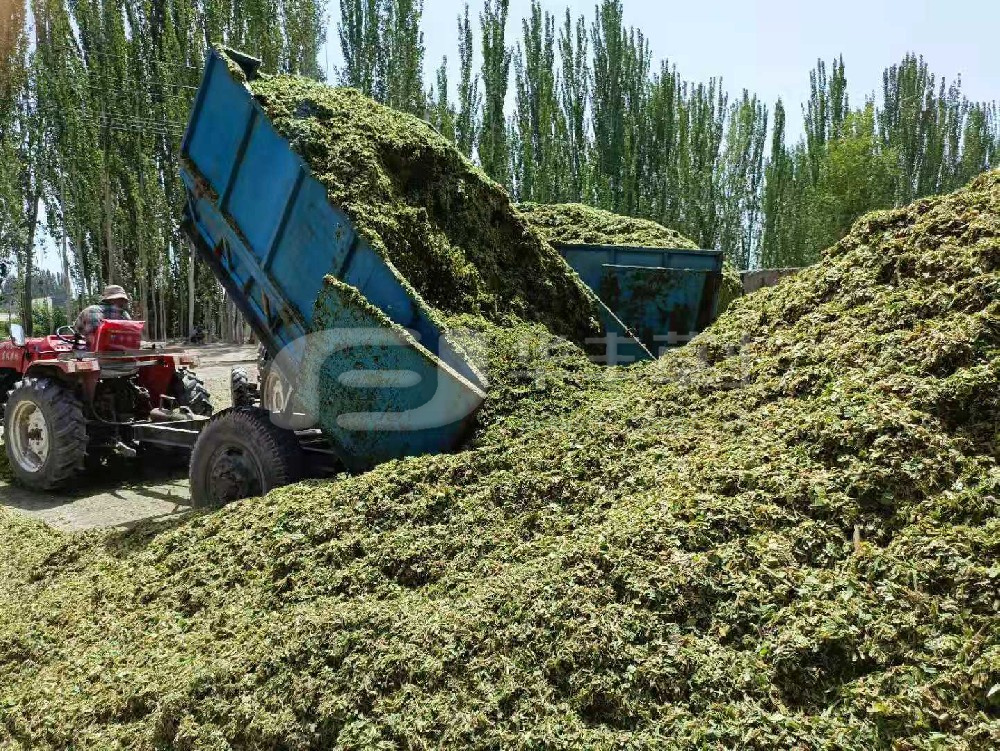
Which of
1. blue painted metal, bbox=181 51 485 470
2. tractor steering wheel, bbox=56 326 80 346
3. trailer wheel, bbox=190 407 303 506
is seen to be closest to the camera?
blue painted metal, bbox=181 51 485 470

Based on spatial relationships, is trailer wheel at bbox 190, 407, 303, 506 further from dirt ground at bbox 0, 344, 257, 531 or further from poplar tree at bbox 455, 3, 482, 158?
poplar tree at bbox 455, 3, 482, 158

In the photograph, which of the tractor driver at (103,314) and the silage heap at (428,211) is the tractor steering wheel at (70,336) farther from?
the silage heap at (428,211)

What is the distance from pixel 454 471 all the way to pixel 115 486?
468 cm

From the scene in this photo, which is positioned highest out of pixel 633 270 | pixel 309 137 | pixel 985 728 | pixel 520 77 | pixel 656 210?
pixel 520 77

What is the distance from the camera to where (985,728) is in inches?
75.3

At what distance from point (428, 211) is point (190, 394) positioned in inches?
153

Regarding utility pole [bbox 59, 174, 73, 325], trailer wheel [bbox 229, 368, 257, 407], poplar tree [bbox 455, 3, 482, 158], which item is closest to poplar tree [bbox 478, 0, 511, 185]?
poplar tree [bbox 455, 3, 482, 158]

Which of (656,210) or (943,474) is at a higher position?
(656,210)

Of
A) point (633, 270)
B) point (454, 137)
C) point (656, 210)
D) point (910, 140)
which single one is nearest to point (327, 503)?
point (633, 270)

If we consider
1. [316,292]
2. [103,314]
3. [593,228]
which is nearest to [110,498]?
[103,314]

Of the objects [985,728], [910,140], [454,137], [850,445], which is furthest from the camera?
[910,140]

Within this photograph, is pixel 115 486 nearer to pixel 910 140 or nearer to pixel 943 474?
pixel 943 474

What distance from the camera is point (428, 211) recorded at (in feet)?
16.4

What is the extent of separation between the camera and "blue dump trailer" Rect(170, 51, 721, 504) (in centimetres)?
428
